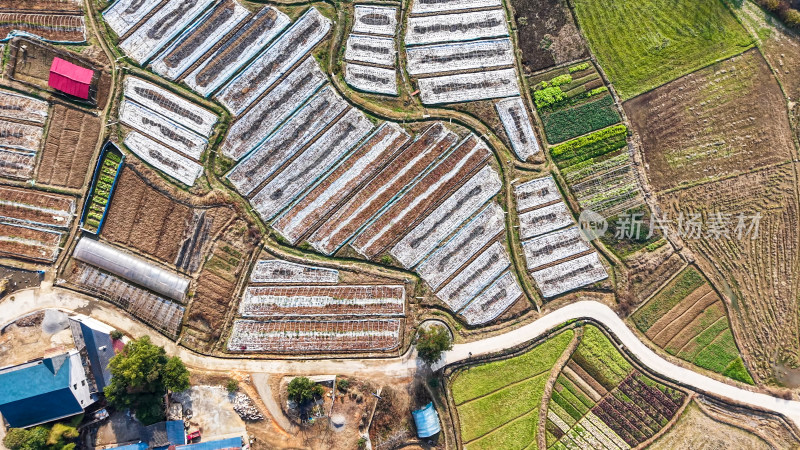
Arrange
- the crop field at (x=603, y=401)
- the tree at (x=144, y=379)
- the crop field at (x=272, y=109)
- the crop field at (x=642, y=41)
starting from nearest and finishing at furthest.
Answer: the tree at (x=144, y=379), the crop field at (x=272, y=109), the crop field at (x=603, y=401), the crop field at (x=642, y=41)

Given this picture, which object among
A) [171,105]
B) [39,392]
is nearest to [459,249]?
[171,105]

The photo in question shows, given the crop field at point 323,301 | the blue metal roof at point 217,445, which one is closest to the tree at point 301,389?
the crop field at point 323,301

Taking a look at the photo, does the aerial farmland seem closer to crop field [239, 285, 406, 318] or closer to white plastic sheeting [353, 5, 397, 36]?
crop field [239, 285, 406, 318]

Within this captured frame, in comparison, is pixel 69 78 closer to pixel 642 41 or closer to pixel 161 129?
pixel 161 129

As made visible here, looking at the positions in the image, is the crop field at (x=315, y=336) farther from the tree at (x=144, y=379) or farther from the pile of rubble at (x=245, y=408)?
the tree at (x=144, y=379)

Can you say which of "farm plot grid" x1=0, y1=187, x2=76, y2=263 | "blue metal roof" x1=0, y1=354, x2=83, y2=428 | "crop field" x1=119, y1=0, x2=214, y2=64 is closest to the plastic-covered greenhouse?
"farm plot grid" x1=0, y1=187, x2=76, y2=263

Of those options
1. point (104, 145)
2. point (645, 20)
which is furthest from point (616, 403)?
point (104, 145)

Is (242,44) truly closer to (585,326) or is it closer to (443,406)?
(443,406)
